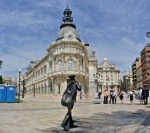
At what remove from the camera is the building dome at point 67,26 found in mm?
56969

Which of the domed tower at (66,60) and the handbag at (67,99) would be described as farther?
the domed tower at (66,60)

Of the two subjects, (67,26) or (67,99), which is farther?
(67,26)

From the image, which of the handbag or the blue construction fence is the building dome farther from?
the handbag

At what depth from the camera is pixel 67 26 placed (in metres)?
60.1

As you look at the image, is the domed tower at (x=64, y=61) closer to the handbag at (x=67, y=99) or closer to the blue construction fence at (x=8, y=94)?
the blue construction fence at (x=8, y=94)

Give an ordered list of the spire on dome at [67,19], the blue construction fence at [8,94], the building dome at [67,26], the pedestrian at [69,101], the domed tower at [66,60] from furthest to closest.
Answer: the spire on dome at [67,19] → the building dome at [67,26] → the domed tower at [66,60] → the blue construction fence at [8,94] → the pedestrian at [69,101]

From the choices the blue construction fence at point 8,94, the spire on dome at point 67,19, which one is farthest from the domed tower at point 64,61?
the blue construction fence at point 8,94

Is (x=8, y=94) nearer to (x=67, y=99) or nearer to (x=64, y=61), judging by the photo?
(x=67, y=99)

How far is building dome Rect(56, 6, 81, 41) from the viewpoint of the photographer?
187ft

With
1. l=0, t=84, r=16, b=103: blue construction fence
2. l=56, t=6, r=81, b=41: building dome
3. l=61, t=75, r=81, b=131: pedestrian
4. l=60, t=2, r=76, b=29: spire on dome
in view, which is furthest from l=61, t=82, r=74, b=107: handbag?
l=60, t=2, r=76, b=29: spire on dome

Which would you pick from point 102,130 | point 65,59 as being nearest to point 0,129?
point 102,130

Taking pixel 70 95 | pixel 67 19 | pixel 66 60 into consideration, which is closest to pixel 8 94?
pixel 70 95

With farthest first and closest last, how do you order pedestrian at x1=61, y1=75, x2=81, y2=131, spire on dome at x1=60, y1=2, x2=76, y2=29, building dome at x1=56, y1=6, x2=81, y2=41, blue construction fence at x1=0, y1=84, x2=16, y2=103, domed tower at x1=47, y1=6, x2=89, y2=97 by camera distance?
spire on dome at x1=60, y1=2, x2=76, y2=29 < building dome at x1=56, y1=6, x2=81, y2=41 < domed tower at x1=47, y1=6, x2=89, y2=97 < blue construction fence at x1=0, y1=84, x2=16, y2=103 < pedestrian at x1=61, y1=75, x2=81, y2=131

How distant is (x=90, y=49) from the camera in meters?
85.6
